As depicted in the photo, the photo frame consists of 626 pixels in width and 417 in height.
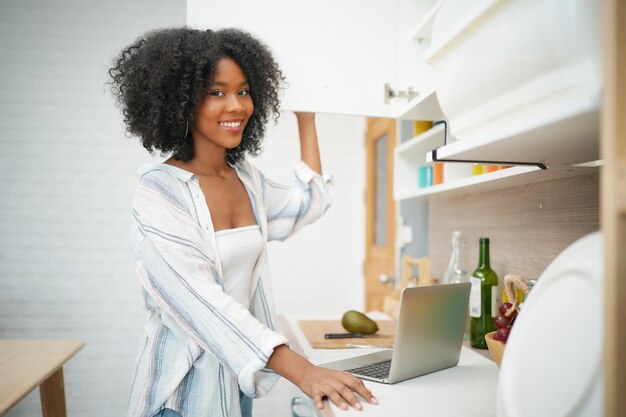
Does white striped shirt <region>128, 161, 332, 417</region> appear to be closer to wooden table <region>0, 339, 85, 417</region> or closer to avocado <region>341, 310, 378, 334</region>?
wooden table <region>0, 339, 85, 417</region>

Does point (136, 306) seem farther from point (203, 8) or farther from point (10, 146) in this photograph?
point (203, 8)

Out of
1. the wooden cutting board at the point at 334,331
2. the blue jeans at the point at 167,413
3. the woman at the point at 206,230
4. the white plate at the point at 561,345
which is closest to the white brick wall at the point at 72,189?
the wooden cutting board at the point at 334,331

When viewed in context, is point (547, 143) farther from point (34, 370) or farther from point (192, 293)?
point (34, 370)

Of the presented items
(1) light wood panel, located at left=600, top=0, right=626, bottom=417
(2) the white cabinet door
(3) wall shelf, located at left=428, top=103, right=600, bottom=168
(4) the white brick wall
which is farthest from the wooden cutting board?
(4) the white brick wall

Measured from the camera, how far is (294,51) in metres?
1.41

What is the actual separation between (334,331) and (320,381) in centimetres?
73

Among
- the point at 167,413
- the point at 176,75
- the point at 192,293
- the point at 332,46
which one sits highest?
the point at 332,46

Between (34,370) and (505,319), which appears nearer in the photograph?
(505,319)

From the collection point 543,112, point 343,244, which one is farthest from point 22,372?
point 343,244

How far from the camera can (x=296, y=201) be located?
1.49 meters

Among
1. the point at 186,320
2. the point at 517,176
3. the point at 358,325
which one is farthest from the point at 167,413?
the point at 517,176

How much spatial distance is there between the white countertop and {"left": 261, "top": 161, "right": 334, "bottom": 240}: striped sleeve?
36cm

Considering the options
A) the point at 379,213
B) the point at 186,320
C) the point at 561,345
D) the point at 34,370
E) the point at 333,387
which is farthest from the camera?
the point at 379,213

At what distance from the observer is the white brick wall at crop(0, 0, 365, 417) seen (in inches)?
114
